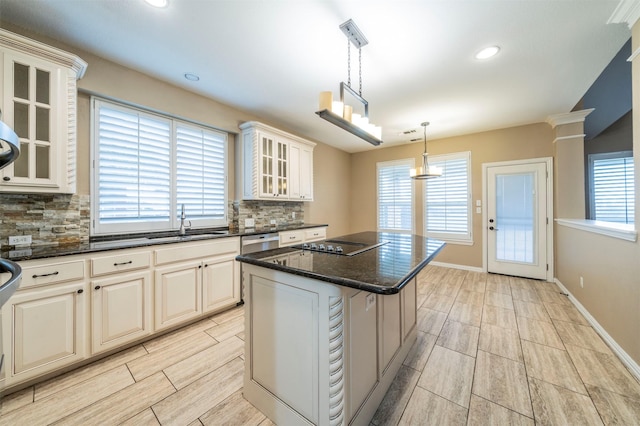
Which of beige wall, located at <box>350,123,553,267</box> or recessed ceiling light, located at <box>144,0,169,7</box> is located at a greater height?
recessed ceiling light, located at <box>144,0,169,7</box>

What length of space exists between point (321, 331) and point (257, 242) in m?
2.12

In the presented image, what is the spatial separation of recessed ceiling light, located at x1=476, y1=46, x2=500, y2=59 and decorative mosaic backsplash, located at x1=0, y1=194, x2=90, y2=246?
3.93m

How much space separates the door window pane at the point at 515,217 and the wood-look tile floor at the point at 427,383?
5.88ft

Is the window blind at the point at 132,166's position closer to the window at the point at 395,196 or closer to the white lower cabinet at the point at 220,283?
the white lower cabinet at the point at 220,283

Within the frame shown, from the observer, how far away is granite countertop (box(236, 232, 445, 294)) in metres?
1.17

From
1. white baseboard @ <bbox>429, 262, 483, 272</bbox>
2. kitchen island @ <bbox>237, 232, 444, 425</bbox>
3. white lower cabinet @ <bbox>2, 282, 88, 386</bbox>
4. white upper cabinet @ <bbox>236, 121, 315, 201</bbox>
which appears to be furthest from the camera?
white baseboard @ <bbox>429, 262, 483, 272</bbox>

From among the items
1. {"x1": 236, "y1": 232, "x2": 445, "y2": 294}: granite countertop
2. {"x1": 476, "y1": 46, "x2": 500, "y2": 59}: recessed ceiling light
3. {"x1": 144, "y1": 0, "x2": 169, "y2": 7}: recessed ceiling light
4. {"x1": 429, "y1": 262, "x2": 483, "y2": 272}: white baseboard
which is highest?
{"x1": 144, "y1": 0, "x2": 169, "y2": 7}: recessed ceiling light

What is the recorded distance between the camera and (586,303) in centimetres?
282

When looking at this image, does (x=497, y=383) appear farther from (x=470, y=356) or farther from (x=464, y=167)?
(x=464, y=167)

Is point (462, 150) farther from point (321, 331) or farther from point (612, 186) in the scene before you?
point (321, 331)

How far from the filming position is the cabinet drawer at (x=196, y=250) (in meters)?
2.40

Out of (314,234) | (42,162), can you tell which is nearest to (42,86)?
(42,162)

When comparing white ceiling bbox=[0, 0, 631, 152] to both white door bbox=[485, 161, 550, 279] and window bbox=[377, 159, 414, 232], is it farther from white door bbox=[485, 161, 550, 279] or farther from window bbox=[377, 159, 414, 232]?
window bbox=[377, 159, 414, 232]

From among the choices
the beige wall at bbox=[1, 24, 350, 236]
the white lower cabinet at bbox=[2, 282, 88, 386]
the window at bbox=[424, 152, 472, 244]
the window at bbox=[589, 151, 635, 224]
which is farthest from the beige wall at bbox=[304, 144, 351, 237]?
the window at bbox=[589, 151, 635, 224]
